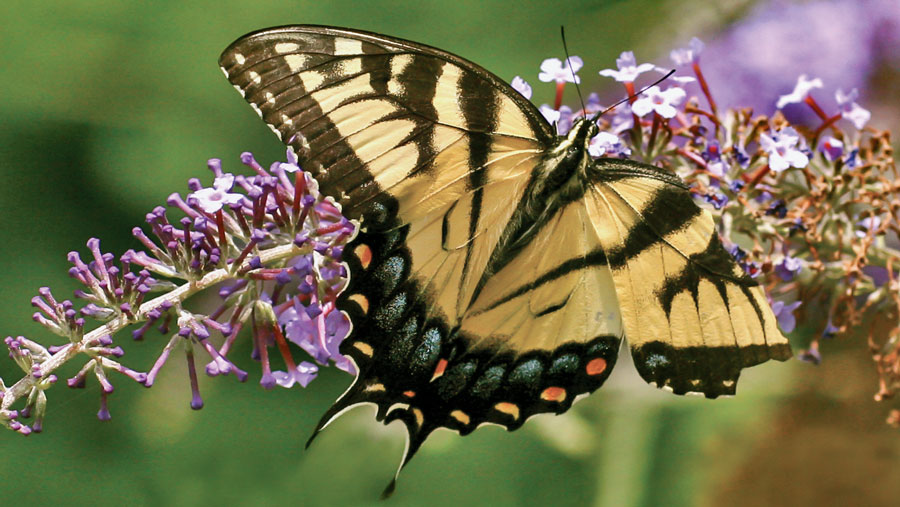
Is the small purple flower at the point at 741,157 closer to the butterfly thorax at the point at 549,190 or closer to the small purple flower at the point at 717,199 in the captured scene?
the small purple flower at the point at 717,199

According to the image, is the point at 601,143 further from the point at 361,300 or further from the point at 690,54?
the point at 361,300

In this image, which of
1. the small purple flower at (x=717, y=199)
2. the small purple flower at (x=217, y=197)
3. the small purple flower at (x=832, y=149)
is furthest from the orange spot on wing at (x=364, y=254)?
the small purple flower at (x=832, y=149)

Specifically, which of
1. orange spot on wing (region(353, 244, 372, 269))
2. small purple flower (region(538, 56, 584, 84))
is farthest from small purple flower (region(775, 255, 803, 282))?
orange spot on wing (region(353, 244, 372, 269))

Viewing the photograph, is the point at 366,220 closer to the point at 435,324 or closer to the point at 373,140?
the point at 373,140

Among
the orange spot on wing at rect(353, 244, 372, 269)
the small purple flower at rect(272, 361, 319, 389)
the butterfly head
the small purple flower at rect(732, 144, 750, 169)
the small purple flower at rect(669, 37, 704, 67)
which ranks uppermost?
the small purple flower at rect(669, 37, 704, 67)

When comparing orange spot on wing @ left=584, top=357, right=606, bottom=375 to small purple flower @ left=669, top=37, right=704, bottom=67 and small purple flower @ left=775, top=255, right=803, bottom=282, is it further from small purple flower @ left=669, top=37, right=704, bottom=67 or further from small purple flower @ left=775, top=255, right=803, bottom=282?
small purple flower @ left=669, top=37, right=704, bottom=67

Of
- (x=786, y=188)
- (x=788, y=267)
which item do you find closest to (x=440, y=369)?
(x=788, y=267)
